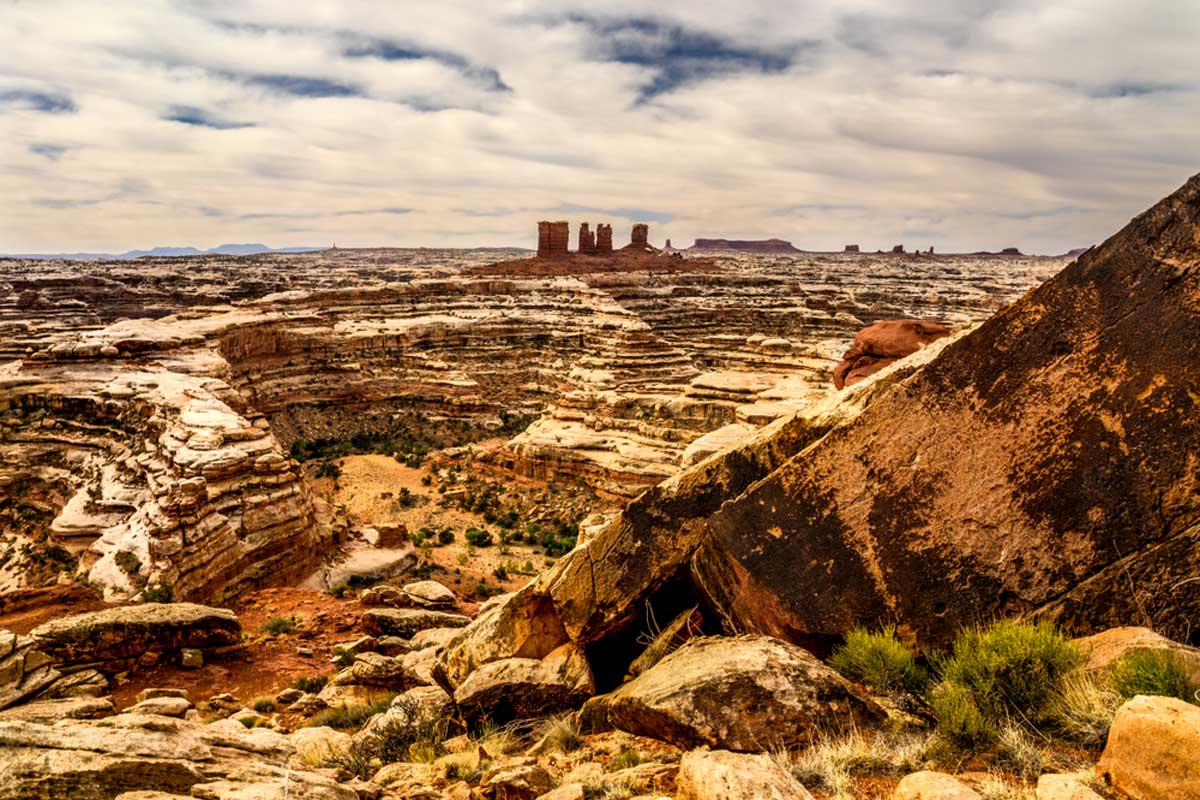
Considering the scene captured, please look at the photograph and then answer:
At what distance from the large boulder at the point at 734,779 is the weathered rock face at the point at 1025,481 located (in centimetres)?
215

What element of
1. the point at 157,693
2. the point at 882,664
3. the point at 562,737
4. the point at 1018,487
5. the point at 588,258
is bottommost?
the point at 157,693

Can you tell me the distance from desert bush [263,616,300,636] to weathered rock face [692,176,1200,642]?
11.6 metres

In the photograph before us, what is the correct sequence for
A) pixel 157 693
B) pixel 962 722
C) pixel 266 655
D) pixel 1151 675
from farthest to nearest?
pixel 266 655 → pixel 157 693 → pixel 962 722 → pixel 1151 675

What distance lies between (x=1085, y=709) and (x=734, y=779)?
2295 millimetres

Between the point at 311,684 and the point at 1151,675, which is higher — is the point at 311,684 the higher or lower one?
the lower one

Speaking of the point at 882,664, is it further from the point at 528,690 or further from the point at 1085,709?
the point at 528,690

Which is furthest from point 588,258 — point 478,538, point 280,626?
point 280,626

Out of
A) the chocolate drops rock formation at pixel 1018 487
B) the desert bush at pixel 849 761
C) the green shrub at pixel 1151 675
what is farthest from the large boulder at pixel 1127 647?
the desert bush at pixel 849 761

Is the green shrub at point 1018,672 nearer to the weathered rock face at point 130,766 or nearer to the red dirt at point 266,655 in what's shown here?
the weathered rock face at point 130,766

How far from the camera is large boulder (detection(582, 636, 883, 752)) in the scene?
4.70 m

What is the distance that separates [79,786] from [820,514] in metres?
5.84

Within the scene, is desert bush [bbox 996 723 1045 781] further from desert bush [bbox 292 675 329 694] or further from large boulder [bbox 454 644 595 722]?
desert bush [bbox 292 675 329 694]

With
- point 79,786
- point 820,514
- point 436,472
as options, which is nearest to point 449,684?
point 79,786

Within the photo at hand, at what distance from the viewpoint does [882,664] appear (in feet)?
17.3
